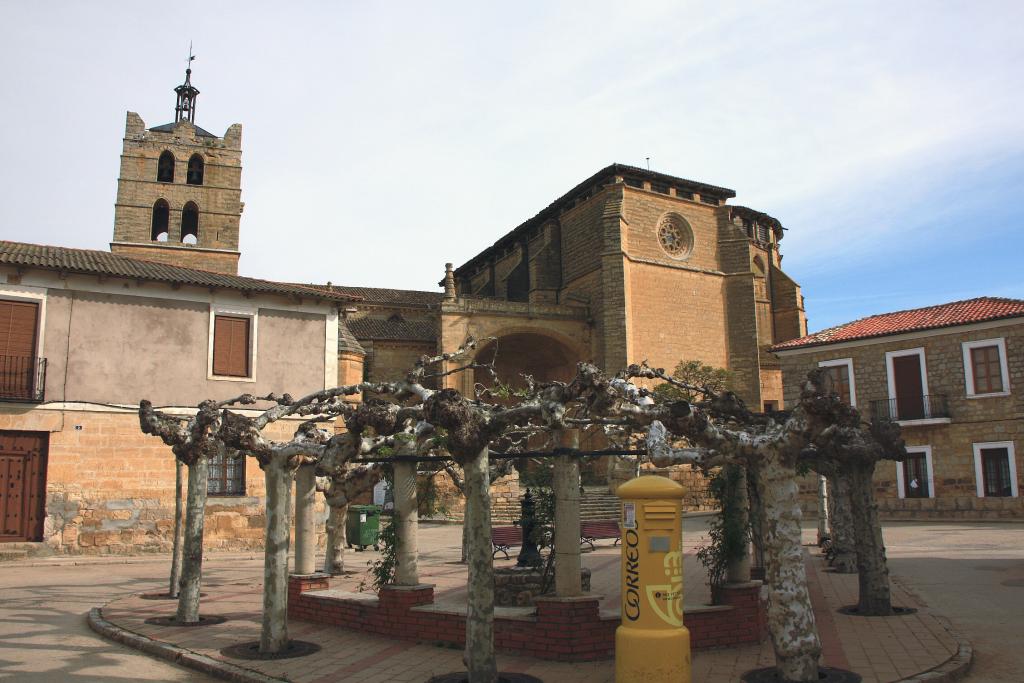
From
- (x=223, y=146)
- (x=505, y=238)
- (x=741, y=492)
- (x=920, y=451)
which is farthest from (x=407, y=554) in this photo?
(x=223, y=146)

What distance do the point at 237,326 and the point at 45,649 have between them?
11543 millimetres

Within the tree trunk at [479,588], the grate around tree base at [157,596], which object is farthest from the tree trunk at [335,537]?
the tree trunk at [479,588]

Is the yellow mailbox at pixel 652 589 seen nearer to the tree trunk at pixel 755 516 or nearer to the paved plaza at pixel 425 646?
the paved plaza at pixel 425 646

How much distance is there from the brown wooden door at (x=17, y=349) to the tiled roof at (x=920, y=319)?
22.1 meters

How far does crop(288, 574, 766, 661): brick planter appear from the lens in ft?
22.5

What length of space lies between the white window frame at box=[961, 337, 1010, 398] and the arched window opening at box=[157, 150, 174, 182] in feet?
124

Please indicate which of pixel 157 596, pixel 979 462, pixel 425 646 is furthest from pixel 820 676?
pixel 979 462

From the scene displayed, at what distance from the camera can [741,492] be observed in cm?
858

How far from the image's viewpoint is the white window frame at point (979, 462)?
23.1 m

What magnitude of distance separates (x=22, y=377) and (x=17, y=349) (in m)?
0.61

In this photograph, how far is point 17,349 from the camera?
54.9 feet

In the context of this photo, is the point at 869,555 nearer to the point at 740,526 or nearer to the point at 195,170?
the point at 740,526

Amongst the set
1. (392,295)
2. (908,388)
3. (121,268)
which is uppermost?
(392,295)

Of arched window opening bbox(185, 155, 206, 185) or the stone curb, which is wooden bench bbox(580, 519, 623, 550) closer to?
the stone curb
